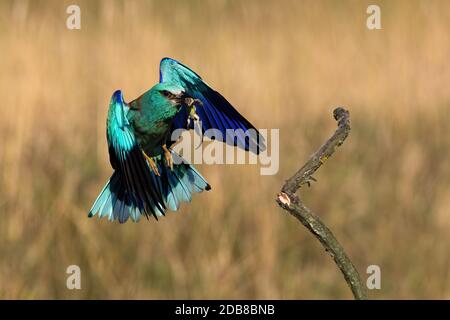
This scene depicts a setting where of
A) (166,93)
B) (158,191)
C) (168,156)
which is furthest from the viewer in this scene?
(166,93)

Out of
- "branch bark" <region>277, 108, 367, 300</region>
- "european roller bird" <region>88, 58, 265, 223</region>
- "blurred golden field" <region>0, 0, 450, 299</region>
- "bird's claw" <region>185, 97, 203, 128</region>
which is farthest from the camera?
"blurred golden field" <region>0, 0, 450, 299</region>

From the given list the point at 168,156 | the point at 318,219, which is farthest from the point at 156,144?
the point at 318,219

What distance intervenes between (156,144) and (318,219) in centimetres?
35

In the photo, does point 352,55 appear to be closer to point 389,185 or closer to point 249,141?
point 389,185

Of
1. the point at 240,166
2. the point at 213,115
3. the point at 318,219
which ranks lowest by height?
the point at 240,166

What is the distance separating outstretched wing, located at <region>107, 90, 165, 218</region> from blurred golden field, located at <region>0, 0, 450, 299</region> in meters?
2.44

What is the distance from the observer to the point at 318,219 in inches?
53.7

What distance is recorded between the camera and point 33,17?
9008 mm

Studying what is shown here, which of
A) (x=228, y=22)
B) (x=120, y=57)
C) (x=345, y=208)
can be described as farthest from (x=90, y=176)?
(x=228, y=22)

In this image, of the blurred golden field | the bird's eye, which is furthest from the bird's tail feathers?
the blurred golden field

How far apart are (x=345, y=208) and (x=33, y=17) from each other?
3.90 metres

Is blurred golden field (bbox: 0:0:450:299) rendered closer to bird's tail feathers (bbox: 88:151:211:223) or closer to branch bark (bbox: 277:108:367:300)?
bird's tail feathers (bbox: 88:151:211:223)

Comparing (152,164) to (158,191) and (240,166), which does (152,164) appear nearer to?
(158,191)

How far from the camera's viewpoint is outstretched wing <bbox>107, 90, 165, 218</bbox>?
1457 millimetres
